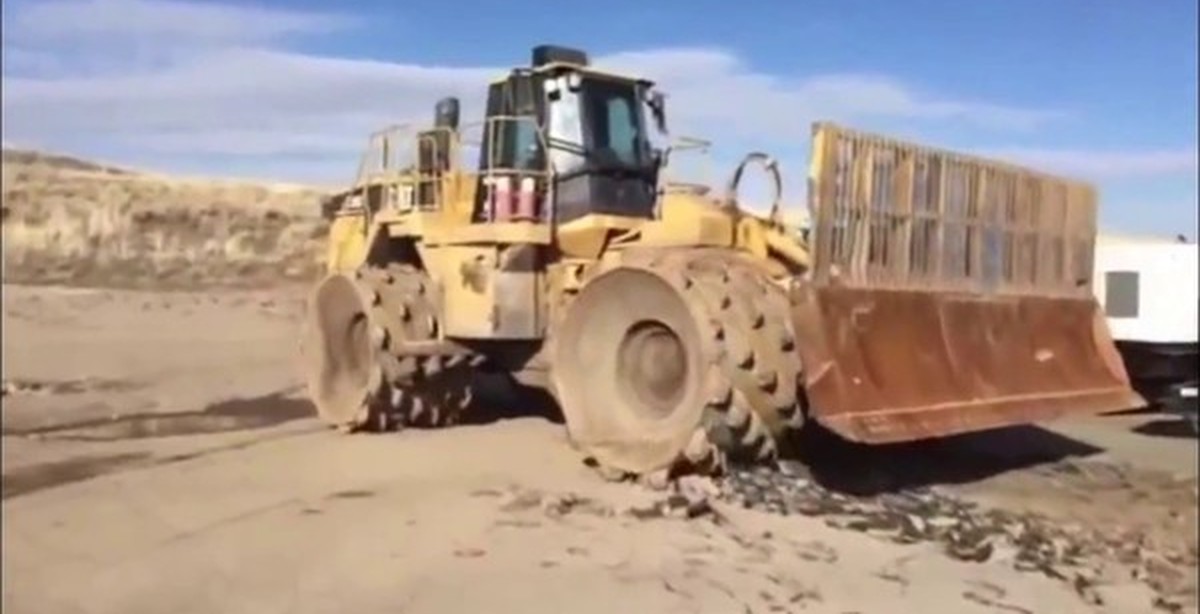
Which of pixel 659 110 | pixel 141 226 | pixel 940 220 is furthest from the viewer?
pixel 940 220

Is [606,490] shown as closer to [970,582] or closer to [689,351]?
[689,351]

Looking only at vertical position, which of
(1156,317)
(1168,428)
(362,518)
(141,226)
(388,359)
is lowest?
(1168,428)

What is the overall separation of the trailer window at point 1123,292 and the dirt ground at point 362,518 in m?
1.52

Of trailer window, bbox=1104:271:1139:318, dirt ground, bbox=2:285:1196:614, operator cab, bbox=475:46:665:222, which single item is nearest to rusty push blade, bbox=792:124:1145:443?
dirt ground, bbox=2:285:1196:614

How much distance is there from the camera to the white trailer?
6066 millimetres

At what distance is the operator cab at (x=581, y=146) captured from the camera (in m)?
3.11

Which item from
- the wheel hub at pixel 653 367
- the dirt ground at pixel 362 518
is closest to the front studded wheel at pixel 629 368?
the wheel hub at pixel 653 367

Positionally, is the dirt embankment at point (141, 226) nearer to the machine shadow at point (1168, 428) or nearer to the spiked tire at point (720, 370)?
the spiked tire at point (720, 370)

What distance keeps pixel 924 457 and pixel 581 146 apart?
66.0 inches

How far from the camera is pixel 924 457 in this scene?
454 cm

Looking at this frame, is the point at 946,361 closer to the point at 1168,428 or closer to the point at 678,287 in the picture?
the point at 678,287

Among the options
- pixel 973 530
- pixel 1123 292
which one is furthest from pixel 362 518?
pixel 1123 292

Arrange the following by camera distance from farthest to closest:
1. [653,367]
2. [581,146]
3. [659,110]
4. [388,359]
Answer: [388,359] → [653,367] → [581,146] → [659,110]

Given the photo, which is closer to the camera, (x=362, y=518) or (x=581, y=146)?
(x=362, y=518)
